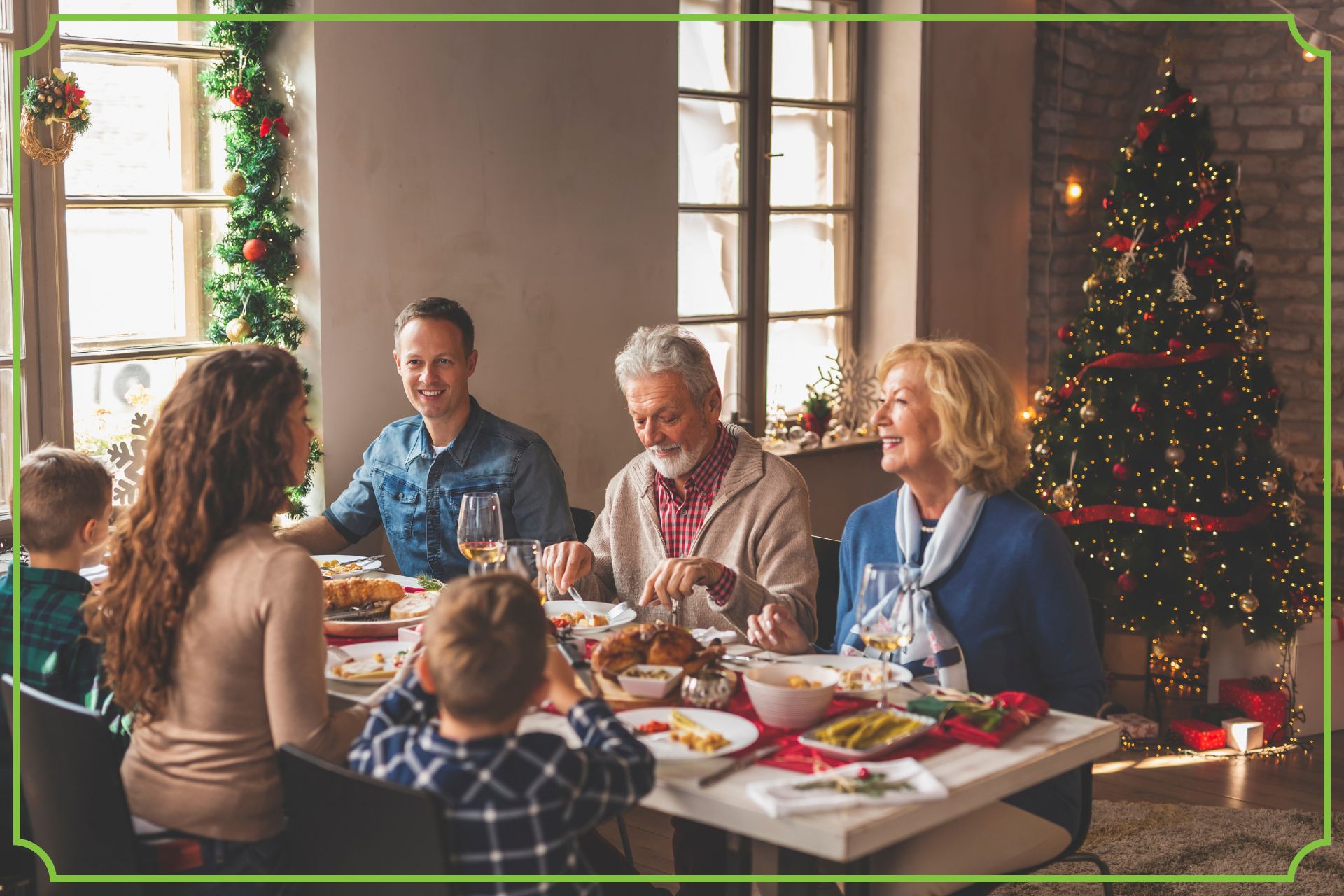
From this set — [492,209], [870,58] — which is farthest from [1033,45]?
[492,209]

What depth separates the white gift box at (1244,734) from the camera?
427cm

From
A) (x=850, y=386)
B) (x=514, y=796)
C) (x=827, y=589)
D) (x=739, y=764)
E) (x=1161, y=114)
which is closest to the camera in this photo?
(x=514, y=796)

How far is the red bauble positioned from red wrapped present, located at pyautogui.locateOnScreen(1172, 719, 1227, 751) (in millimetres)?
3139

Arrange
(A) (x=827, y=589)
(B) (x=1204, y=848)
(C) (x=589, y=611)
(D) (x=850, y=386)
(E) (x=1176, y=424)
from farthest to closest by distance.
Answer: (D) (x=850, y=386) < (E) (x=1176, y=424) < (B) (x=1204, y=848) < (A) (x=827, y=589) < (C) (x=589, y=611)

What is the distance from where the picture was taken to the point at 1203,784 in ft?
13.1

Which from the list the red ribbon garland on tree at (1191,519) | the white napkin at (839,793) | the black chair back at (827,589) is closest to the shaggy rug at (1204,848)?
the black chair back at (827,589)

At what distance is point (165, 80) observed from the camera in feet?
11.7

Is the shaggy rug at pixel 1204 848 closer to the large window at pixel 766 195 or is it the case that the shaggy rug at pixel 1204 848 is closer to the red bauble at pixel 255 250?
the large window at pixel 766 195

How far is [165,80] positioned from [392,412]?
3.44 ft

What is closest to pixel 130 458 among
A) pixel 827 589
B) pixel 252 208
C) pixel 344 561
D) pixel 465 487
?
pixel 252 208

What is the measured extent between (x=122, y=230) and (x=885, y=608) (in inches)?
97.7

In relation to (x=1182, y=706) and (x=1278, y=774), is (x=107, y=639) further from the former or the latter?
(x=1182, y=706)

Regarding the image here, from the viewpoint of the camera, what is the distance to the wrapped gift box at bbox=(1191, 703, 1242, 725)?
4.37m

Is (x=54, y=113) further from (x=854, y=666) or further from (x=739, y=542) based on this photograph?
(x=854, y=666)
